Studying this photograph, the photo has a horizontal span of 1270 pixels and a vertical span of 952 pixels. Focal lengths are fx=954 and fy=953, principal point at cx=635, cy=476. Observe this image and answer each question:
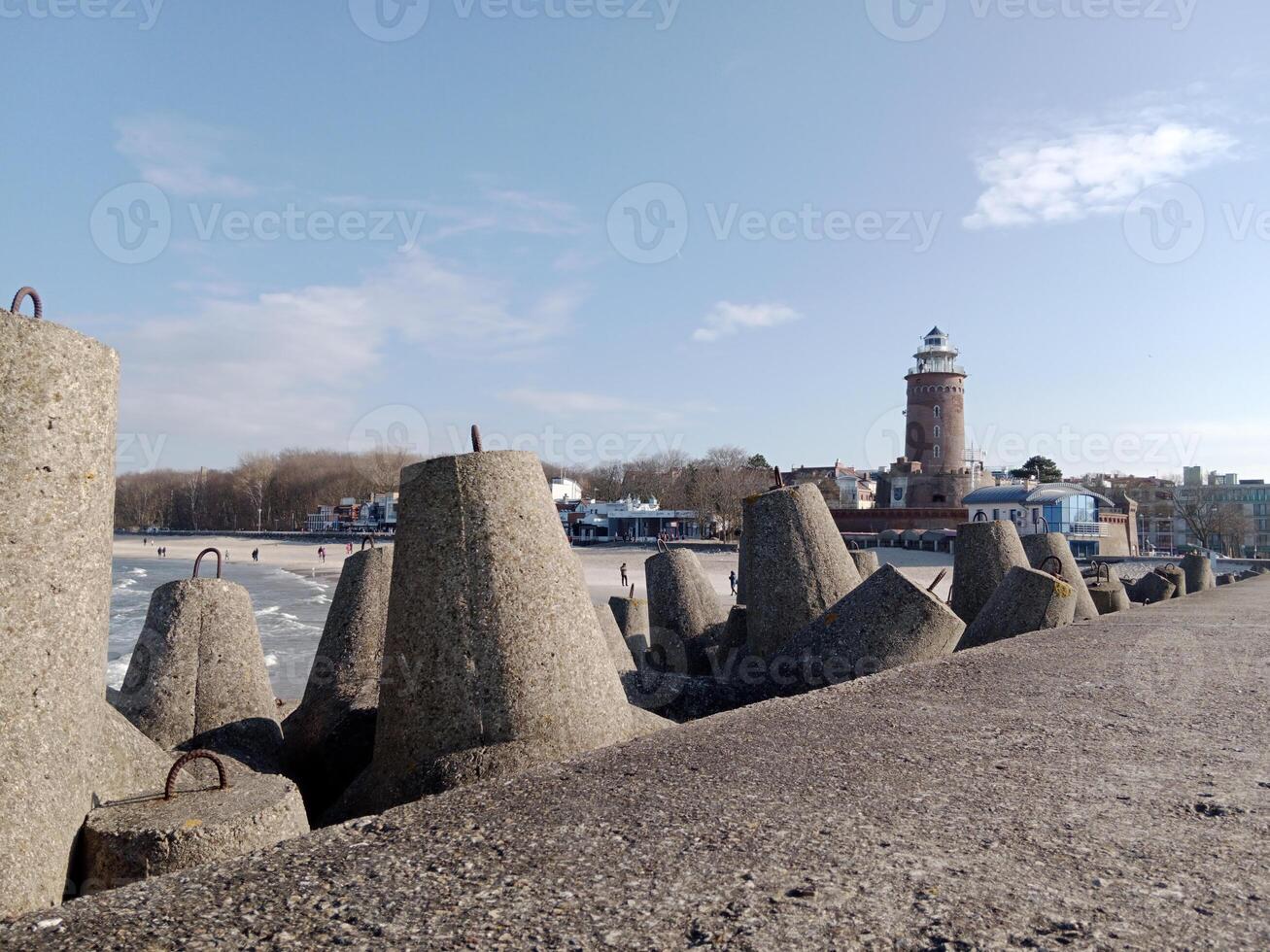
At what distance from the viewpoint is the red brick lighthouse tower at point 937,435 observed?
65.6 m

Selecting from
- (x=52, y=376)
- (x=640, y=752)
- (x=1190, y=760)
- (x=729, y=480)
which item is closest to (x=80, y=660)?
(x=52, y=376)

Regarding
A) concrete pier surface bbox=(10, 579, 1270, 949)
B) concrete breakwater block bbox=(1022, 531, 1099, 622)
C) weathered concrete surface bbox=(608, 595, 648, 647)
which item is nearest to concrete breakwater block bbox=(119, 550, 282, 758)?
concrete pier surface bbox=(10, 579, 1270, 949)

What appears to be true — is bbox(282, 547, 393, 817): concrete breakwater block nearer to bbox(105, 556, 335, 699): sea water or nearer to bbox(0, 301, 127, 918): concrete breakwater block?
bbox(105, 556, 335, 699): sea water

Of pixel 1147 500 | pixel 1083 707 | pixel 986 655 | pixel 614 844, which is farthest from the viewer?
pixel 1147 500

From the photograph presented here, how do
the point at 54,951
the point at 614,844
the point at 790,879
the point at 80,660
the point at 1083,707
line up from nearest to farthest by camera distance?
the point at 54,951 → the point at 790,879 → the point at 614,844 → the point at 80,660 → the point at 1083,707

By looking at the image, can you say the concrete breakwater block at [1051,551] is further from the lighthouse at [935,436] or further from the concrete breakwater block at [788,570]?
the lighthouse at [935,436]

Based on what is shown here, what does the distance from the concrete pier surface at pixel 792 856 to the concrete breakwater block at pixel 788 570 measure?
308 centimetres

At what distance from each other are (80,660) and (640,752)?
200cm

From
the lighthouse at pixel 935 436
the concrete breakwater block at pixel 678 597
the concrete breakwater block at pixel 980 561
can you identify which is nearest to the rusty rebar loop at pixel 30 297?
the concrete breakwater block at pixel 678 597

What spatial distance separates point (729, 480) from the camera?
80.7 metres

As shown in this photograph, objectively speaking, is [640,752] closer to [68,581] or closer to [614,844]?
[614,844]

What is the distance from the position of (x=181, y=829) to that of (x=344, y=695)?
2.56m

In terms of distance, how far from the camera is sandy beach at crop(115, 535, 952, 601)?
4854 cm

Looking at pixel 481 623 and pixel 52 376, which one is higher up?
pixel 52 376
